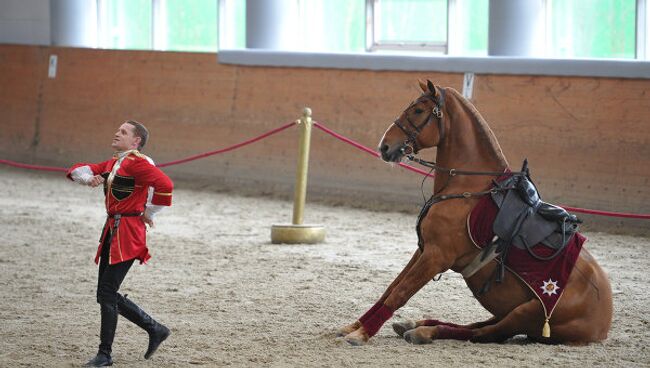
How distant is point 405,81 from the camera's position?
12.1 metres

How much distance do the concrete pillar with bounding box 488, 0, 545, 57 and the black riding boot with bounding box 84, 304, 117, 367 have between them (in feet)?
23.3

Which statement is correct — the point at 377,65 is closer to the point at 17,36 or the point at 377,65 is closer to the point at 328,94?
the point at 328,94

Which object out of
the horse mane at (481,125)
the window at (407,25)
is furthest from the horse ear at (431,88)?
the window at (407,25)

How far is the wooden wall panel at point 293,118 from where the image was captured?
1060 centimetres

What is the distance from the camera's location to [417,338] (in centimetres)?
617

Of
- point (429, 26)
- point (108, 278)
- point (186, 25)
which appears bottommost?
point (108, 278)

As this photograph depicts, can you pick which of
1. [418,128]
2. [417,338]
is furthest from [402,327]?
[418,128]

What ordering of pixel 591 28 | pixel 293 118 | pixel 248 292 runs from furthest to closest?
pixel 293 118 → pixel 591 28 → pixel 248 292

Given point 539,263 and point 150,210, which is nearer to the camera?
point 150,210

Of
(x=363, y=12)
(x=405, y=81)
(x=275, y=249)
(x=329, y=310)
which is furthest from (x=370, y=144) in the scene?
(x=329, y=310)

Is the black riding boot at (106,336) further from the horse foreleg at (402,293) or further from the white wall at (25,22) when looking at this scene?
the white wall at (25,22)

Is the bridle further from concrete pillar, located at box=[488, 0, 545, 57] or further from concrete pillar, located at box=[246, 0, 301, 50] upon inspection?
concrete pillar, located at box=[246, 0, 301, 50]

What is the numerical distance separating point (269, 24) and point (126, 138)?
832 centimetres

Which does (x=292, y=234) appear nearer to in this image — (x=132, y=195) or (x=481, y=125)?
(x=481, y=125)
